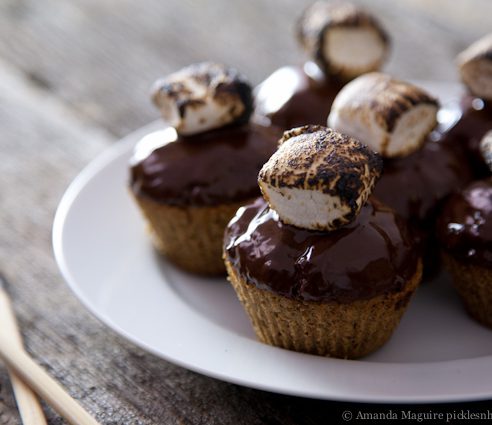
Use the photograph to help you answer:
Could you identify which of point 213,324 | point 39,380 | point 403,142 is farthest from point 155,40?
point 39,380

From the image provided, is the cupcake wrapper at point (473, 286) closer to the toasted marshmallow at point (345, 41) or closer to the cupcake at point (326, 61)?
the cupcake at point (326, 61)

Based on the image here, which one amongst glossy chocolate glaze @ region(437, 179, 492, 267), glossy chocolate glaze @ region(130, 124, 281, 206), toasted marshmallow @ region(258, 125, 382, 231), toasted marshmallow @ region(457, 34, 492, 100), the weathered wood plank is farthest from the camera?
the weathered wood plank

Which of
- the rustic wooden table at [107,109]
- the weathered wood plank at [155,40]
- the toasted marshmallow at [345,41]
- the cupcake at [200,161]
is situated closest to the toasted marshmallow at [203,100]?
the cupcake at [200,161]

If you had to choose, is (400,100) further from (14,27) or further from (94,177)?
(14,27)

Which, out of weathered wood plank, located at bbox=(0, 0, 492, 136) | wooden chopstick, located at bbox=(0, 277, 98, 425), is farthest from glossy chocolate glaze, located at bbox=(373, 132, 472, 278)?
weathered wood plank, located at bbox=(0, 0, 492, 136)

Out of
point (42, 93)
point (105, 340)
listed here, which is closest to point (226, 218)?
point (105, 340)

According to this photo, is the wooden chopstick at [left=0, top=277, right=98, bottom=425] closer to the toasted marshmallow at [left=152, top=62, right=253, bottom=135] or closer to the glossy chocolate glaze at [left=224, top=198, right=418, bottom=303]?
the glossy chocolate glaze at [left=224, top=198, right=418, bottom=303]

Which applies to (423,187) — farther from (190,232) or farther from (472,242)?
(190,232)
